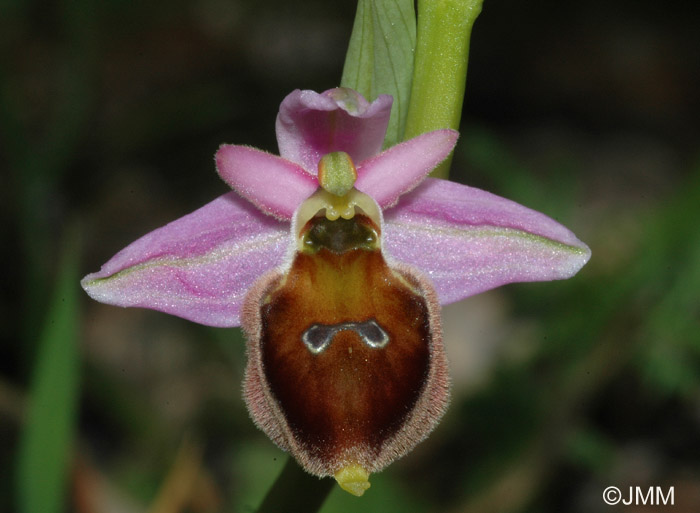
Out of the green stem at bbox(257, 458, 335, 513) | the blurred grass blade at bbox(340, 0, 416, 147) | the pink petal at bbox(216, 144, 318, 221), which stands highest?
the blurred grass blade at bbox(340, 0, 416, 147)

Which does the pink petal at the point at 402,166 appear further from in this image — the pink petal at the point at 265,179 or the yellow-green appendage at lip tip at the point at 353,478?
the yellow-green appendage at lip tip at the point at 353,478

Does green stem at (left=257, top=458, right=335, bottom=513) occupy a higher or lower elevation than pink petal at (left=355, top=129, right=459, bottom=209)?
lower

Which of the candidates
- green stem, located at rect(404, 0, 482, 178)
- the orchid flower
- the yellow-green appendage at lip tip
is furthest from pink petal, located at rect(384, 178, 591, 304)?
the yellow-green appendage at lip tip

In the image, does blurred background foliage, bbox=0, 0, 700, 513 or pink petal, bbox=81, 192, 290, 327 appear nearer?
pink petal, bbox=81, 192, 290, 327

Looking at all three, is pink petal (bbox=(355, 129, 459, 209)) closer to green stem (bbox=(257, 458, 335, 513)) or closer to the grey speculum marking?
the grey speculum marking

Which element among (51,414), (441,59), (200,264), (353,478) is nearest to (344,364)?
(353,478)

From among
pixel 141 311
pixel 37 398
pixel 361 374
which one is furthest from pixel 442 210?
pixel 141 311

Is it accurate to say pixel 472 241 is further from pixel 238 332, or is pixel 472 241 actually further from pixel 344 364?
pixel 238 332
